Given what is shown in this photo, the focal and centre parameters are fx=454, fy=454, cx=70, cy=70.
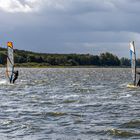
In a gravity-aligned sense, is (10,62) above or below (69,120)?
above

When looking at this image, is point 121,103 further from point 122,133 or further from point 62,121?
point 122,133

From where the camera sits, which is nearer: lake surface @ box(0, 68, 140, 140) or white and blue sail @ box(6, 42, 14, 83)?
lake surface @ box(0, 68, 140, 140)

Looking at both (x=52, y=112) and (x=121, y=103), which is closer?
(x=52, y=112)

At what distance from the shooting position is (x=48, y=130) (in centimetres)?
2297

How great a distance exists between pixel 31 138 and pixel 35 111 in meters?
9.01

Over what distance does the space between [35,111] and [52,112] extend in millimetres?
1411

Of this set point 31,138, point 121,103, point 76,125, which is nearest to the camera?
point 31,138

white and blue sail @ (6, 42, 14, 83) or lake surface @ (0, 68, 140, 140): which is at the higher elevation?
white and blue sail @ (6, 42, 14, 83)

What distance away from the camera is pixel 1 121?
84.9ft

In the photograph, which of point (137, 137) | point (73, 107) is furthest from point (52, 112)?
point (137, 137)

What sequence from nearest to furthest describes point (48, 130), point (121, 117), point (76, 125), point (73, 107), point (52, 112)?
1. point (48, 130)
2. point (76, 125)
3. point (121, 117)
4. point (52, 112)
5. point (73, 107)

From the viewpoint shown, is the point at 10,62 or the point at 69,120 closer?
A: the point at 69,120

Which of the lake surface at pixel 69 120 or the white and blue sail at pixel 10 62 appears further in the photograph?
the white and blue sail at pixel 10 62

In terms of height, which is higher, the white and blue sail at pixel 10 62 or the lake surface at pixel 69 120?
the white and blue sail at pixel 10 62
